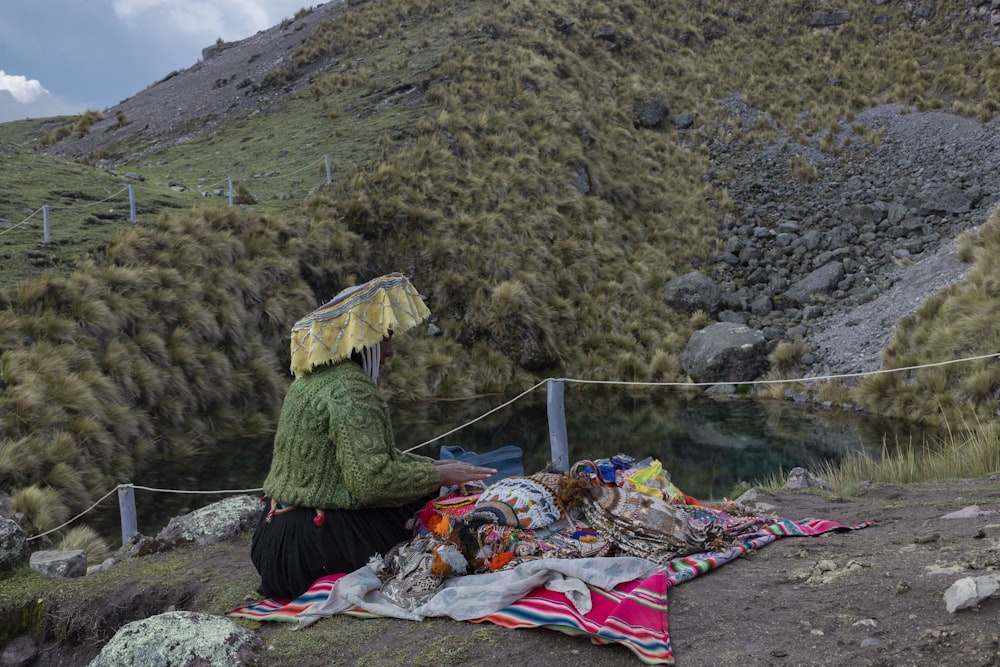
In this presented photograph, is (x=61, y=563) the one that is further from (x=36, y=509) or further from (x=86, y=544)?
(x=36, y=509)

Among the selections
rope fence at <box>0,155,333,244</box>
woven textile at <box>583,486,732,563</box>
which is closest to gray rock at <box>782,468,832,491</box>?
woven textile at <box>583,486,732,563</box>

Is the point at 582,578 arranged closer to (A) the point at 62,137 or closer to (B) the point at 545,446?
(B) the point at 545,446

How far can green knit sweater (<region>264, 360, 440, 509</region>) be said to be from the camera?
313 centimetres

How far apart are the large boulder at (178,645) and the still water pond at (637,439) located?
4.47 m

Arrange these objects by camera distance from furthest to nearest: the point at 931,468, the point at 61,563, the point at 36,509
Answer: the point at 36,509
the point at 931,468
the point at 61,563

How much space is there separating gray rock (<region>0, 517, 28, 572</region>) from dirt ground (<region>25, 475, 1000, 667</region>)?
4.63ft

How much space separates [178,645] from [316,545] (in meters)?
0.78

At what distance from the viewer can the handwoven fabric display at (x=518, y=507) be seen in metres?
3.27

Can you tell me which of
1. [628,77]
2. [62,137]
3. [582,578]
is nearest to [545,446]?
[582,578]

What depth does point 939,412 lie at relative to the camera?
873cm

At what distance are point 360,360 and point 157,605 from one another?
2.00 metres

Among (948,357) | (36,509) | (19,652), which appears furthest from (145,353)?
(948,357)

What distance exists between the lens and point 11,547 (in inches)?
185

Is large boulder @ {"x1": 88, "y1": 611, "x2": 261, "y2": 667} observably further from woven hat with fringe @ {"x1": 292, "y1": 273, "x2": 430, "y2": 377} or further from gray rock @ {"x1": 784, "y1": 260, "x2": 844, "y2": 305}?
gray rock @ {"x1": 784, "y1": 260, "x2": 844, "y2": 305}
